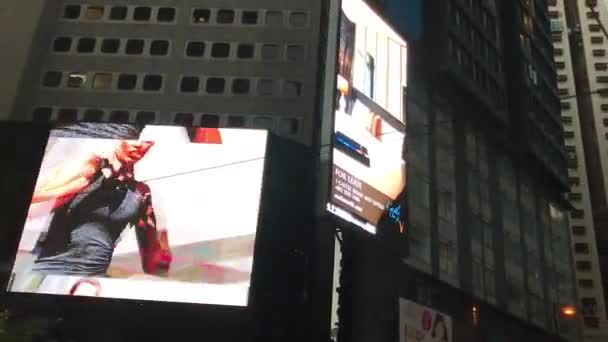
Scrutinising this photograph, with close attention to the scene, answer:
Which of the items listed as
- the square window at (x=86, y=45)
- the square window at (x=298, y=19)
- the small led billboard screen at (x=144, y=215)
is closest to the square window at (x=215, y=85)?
the square window at (x=298, y=19)

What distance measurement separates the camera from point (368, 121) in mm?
24734

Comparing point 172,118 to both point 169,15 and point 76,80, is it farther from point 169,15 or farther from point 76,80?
point 169,15

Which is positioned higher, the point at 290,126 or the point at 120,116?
the point at 120,116

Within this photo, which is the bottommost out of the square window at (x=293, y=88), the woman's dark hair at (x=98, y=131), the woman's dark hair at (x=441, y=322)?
the woman's dark hair at (x=441, y=322)

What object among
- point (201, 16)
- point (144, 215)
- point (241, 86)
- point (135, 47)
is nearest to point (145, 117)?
point (135, 47)

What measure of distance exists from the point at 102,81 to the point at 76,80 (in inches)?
53.7

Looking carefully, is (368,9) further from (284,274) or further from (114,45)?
(114,45)

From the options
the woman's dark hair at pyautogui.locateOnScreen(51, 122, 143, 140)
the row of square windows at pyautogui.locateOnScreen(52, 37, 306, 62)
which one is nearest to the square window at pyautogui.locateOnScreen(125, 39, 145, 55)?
the row of square windows at pyautogui.locateOnScreen(52, 37, 306, 62)

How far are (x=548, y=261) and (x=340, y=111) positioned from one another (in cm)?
3092

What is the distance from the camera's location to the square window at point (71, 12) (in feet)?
114

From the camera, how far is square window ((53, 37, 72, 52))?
34.1 meters

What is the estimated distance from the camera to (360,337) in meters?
27.0

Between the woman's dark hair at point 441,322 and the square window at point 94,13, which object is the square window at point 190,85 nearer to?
the square window at point 94,13

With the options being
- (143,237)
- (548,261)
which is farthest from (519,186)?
(143,237)
